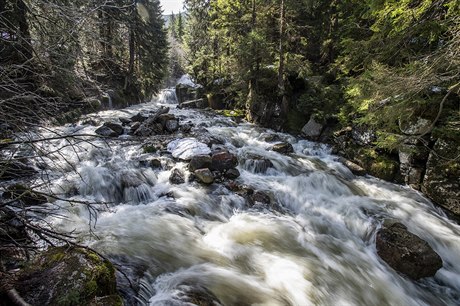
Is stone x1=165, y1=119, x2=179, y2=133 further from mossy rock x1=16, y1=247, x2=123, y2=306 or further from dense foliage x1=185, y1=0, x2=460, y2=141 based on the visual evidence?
mossy rock x1=16, y1=247, x2=123, y2=306

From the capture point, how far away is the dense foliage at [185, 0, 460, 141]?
7.22 metres

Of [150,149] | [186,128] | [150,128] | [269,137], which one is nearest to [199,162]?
[150,149]

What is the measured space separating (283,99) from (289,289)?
12.7 m

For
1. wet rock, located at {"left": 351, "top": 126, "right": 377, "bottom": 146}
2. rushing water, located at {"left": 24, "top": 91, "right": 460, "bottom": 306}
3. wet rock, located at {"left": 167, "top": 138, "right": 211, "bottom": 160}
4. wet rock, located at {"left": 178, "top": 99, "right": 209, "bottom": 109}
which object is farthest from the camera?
wet rock, located at {"left": 178, "top": 99, "right": 209, "bottom": 109}

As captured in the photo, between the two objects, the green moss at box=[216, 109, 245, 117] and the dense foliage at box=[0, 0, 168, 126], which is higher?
the dense foliage at box=[0, 0, 168, 126]

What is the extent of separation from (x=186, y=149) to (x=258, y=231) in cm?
509

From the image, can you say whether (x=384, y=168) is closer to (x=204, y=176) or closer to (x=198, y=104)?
(x=204, y=176)

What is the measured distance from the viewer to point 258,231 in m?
6.60

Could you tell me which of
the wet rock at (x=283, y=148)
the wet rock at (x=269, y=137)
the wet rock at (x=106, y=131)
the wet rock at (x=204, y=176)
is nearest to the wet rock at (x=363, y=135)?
the wet rock at (x=283, y=148)

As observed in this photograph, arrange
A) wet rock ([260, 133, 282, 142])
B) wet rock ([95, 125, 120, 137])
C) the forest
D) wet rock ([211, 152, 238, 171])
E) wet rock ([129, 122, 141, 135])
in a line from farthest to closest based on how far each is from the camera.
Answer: wet rock ([129, 122, 141, 135]) < wet rock ([260, 133, 282, 142]) < wet rock ([95, 125, 120, 137]) < wet rock ([211, 152, 238, 171]) < the forest

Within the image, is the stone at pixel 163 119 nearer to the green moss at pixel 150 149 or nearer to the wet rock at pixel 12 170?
the green moss at pixel 150 149

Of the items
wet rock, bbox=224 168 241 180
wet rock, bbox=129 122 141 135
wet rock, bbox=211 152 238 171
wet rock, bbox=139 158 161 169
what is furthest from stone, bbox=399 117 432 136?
wet rock, bbox=129 122 141 135

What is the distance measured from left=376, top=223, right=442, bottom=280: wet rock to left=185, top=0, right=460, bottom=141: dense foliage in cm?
322

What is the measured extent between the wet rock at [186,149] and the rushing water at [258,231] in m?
0.41
